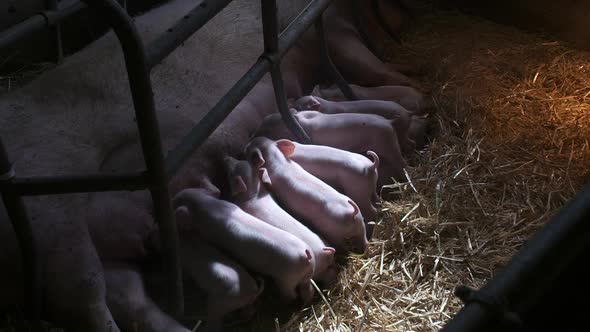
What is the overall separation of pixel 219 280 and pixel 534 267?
1089 mm

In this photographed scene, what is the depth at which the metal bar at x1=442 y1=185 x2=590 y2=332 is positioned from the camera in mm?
1146

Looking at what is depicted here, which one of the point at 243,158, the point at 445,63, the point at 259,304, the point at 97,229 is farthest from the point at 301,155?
the point at 445,63

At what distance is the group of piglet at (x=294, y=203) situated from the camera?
213 centimetres

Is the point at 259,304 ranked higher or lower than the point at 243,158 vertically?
lower

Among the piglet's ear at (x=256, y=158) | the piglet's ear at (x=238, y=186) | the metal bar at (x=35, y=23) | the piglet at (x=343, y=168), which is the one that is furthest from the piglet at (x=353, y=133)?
the metal bar at (x=35, y=23)

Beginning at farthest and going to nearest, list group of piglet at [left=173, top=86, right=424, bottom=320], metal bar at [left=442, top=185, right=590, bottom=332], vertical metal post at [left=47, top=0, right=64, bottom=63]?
vertical metal post at [left=47, top=0, right=64, bottom=63], group of piglet at [left=173, top=86, right=424, bottom=320], metal bar at [left=442, top=185, right=590, bottom=332]

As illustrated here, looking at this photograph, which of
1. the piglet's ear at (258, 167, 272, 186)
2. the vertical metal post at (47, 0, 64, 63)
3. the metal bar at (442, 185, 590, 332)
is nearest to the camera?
the metal bar at (442, 185, 590, 332)

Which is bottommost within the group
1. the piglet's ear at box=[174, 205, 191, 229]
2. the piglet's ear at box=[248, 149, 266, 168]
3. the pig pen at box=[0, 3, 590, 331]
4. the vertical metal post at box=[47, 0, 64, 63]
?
the pig pen at box=[0, 3, 590, 331]

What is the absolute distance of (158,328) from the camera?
2012 millimetres

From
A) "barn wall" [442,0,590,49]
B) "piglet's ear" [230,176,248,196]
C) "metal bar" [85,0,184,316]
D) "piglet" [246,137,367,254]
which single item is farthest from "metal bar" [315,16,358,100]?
"metal bar" [85,0,184,316]

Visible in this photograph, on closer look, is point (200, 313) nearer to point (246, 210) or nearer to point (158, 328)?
point (158, 328)

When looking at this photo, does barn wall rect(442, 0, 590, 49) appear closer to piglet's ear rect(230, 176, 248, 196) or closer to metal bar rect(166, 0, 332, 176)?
metal bar rect(166, 0, 332, 176)

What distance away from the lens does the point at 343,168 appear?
8.11 ft

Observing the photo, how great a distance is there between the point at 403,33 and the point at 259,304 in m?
1.94
